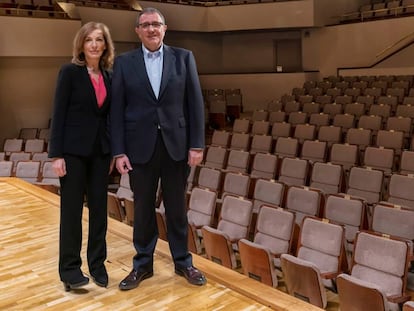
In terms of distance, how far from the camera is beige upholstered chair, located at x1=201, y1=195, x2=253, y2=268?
1872 mm

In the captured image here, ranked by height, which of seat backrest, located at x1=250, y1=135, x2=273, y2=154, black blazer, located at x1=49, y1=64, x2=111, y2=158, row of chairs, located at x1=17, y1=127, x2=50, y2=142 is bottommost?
seat backrest, located at x1=250, y1=135, x2=273, y2=154

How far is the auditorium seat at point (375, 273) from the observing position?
53.1 inches

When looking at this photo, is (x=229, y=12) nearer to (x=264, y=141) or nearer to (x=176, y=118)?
(x=264, y=141)

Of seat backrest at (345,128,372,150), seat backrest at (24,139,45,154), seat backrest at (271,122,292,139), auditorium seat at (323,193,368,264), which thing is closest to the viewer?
auditorium seat at (323,193,368,264)

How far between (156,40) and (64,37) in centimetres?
411

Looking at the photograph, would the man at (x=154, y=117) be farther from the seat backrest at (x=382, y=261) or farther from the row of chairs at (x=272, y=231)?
the seat backrest at (x=382, y=261)

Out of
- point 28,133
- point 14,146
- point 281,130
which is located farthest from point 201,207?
point 28,133

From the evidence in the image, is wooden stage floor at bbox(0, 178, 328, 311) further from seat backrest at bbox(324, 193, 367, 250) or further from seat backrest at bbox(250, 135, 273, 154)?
seat backrest at bbox(250, 135, 273, 154)

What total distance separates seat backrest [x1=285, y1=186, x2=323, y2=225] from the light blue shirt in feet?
4.17

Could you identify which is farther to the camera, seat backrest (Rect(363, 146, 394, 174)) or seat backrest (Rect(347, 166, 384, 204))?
seat backrest (Rect(363, 146, 394, 174))

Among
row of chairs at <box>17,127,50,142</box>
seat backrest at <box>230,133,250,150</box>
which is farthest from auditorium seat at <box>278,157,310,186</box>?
row of chairs at <box>17,127,50,142</box>

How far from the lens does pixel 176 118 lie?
3.55 feet

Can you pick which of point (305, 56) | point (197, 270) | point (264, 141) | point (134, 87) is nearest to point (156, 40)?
point (134, 87)

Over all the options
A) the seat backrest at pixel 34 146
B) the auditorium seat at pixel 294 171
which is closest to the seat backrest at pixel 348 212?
the auditorium seat at pixel 294 171
